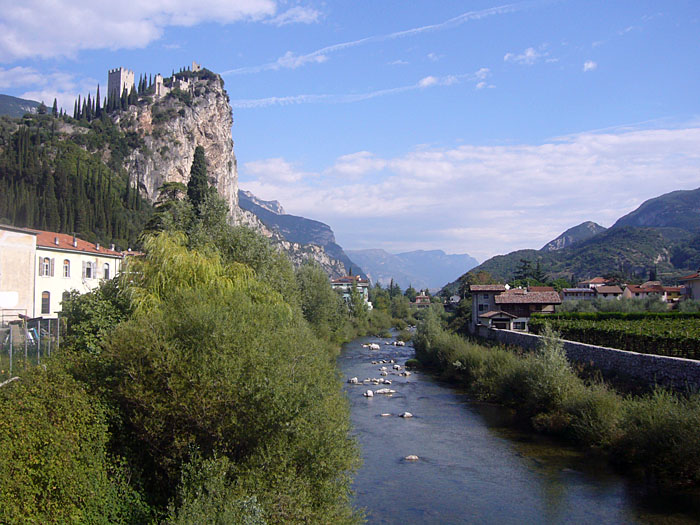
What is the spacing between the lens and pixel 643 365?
79.6 ft

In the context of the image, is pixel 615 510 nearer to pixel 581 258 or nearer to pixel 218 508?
pixel 218 508

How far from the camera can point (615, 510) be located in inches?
615

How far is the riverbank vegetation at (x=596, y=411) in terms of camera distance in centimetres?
1750

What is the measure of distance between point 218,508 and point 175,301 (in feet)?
21.7

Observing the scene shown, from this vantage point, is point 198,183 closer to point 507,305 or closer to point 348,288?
point 507,305

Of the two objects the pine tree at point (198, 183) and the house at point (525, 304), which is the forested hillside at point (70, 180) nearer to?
the pine tree at point (198, 183)

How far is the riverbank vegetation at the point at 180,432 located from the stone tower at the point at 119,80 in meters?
179

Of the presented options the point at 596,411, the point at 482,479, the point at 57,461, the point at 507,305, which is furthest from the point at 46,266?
the point at 507,305

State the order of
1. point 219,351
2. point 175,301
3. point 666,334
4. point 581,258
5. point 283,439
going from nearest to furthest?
point 283,439
point 219,351
point 175,301
point 666,334
point 581,258

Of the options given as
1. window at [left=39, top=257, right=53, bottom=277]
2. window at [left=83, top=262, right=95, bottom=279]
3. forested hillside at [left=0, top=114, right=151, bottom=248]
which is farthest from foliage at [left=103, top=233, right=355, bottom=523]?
forested hillside at [left=0, top=114, right=151, bottom=248]

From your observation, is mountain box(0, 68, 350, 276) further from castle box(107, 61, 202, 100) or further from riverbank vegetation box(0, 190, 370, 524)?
riverbank vegetation box(0, 190, 370, 524)

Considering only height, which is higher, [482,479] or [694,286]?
[694,286]

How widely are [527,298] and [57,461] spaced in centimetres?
5000

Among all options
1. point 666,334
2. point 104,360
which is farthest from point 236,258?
point 666,334
